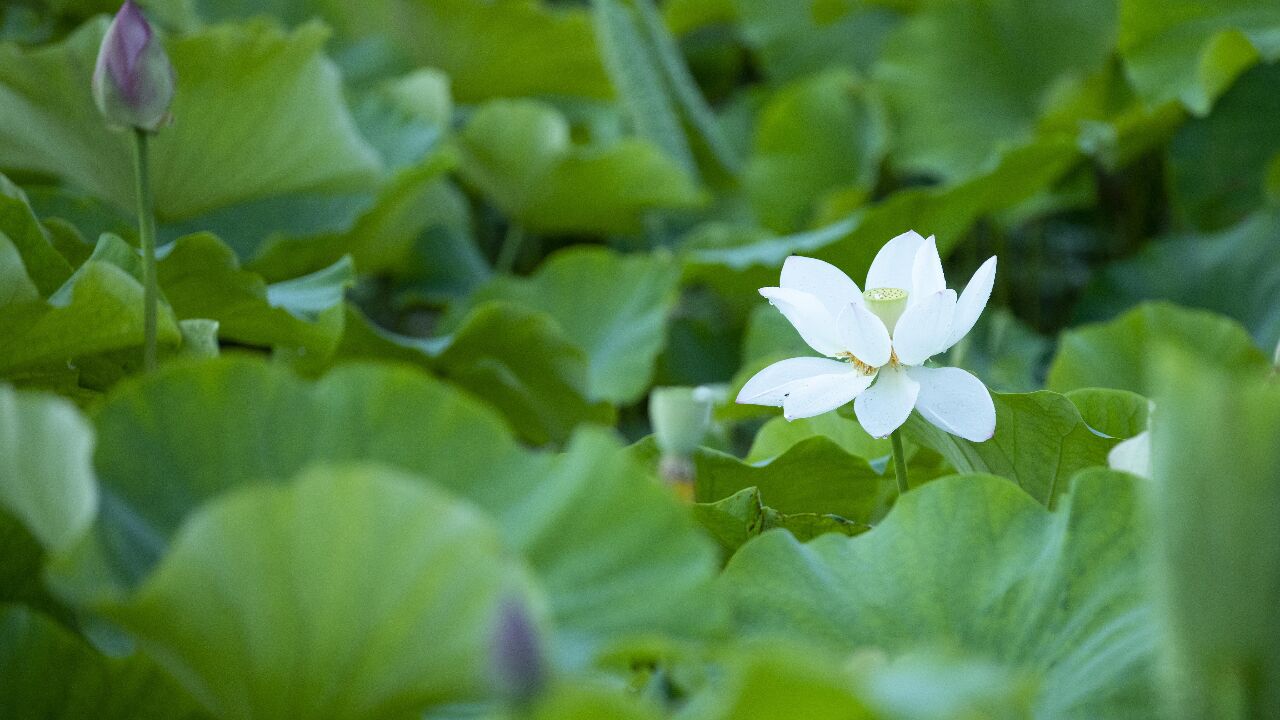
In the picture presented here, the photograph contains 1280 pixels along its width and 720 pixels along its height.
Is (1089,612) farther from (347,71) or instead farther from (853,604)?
(347,71)

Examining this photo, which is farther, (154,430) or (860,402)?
(860,402)

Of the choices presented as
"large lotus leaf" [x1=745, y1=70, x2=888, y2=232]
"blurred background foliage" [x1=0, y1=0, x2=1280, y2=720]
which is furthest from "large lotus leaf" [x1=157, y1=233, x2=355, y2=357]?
"large lotus leaf" [x1=745, y1=70, x2=888, y2=232]

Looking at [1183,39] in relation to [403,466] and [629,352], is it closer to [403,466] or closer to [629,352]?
[629,352]

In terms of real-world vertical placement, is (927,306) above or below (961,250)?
above

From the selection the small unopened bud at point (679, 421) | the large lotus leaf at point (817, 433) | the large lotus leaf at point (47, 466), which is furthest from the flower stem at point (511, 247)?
the large lotus leaf at point (47, 466)

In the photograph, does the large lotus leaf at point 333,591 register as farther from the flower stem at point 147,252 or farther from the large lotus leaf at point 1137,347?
the large lotus leaf at point 1137,347

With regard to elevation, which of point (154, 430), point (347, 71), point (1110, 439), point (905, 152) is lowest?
point (905, 152)

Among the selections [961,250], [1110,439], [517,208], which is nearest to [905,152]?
[961,250]
